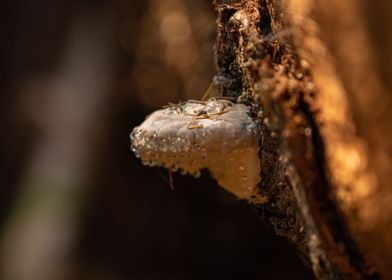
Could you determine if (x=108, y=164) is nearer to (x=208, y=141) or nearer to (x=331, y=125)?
(x=208, y=141)

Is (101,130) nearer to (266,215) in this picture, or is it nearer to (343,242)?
(266,215)

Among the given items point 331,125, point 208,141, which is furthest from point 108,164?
point 331,125

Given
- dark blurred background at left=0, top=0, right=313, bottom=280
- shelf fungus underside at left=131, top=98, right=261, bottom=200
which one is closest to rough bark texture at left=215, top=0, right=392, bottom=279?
shelf fungus underside at left=131, top=98, right=261, bottom=200

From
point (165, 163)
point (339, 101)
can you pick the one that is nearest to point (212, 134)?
point (165, 163)

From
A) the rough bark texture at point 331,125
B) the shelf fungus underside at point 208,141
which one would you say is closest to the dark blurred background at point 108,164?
the shelf fungus underside at point 208,141

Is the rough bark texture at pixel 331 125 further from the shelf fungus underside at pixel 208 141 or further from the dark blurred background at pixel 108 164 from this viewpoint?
the dark blurred background at pixel 108 164

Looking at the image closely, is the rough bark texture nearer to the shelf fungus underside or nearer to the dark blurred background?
the shelf fungus underside
